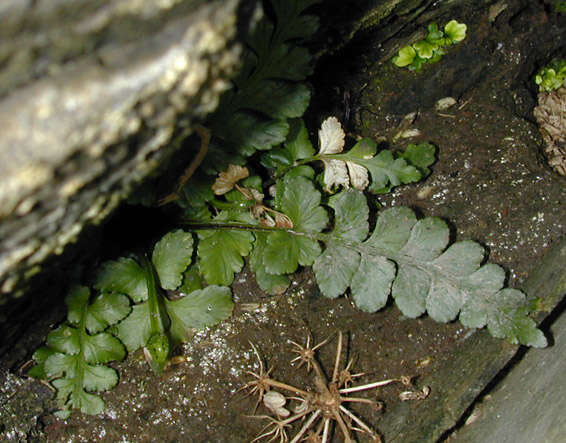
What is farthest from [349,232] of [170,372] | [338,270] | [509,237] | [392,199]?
[170,372]

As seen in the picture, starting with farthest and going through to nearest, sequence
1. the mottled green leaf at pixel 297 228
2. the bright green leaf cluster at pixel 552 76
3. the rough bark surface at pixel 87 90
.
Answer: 1. the bright green leaf cluster at pixel 552 76
2. the mottled green leaf at pixel 297 228
3. the rough bark surface at pixel 87 90

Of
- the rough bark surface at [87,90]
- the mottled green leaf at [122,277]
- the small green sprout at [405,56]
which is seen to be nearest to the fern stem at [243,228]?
the mottled green leaf at [122,277]

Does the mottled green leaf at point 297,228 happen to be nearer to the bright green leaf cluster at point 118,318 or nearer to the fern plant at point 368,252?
the fern plant at point 368,252

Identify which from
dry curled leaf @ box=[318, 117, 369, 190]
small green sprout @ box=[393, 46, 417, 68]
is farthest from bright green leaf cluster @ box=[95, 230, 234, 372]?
small green sprout @ box=[393, 46, 417, 68]

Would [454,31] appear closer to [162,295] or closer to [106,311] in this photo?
[162,295]

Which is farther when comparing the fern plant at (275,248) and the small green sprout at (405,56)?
the small green sprout at (405,56)
